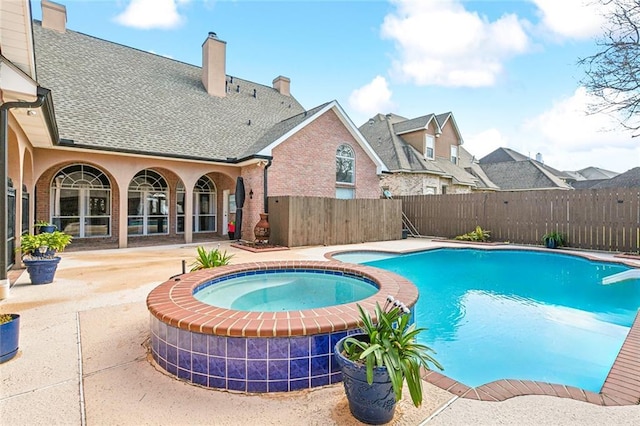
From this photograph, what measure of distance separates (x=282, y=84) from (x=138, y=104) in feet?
35.2

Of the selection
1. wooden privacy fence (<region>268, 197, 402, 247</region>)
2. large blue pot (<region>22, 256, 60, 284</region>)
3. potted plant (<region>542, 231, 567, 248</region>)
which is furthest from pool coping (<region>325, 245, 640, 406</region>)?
potted plant (<region>542, 231, 567, 248</region>)

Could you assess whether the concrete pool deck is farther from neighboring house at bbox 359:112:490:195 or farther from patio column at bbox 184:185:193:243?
neighboring house at bbox 359:112:490:195

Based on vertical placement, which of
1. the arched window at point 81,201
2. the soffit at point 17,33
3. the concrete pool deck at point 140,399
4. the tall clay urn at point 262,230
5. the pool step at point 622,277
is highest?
the soffit at point 17,33

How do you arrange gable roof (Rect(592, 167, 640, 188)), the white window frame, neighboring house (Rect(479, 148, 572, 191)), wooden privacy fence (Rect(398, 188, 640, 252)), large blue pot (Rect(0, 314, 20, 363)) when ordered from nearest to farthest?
large blue pot (Rect(0, 314, 20, 363)), wooden privacy fence (Rect(398, 188, 640, 252)), the white window frame, neighboring house (Rect(479, 148, 572, 191)), gable roof (Rect(592, 167, 640, 188))

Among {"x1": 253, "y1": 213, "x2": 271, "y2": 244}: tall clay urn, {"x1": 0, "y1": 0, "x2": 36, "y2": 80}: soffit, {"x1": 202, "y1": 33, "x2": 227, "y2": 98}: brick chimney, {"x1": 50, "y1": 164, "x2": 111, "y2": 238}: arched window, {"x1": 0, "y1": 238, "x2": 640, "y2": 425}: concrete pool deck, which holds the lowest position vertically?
{"x1": 0, "y1": 238, "x2": 640, "y2": 425}: concrete pool deck

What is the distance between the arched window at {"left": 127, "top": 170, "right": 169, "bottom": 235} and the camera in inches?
577

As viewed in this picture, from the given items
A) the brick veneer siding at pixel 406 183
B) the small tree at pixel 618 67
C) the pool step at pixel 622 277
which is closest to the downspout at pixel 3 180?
the small tree at pixel 618 67

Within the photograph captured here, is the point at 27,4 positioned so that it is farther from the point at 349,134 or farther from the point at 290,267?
the point at 349,134

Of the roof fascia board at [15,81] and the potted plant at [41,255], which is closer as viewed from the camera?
the roof fascia board at [15,81]

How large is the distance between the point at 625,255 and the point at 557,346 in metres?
9.93

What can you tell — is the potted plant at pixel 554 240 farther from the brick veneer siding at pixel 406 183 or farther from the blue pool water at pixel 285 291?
the blue pool water at pixel 285 291

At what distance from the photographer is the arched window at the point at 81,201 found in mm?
12828

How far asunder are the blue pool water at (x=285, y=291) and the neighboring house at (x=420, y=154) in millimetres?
14282

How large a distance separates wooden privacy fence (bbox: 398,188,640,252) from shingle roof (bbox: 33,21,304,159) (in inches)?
376
